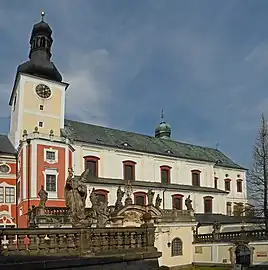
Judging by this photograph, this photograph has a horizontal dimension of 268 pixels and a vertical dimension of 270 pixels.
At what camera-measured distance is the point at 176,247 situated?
111 feet

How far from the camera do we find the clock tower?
35531 millimetres

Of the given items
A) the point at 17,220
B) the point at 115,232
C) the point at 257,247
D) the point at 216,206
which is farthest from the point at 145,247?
the point at 216,206

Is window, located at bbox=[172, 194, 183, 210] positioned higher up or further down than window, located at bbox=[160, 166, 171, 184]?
further down

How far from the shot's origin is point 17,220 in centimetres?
3422

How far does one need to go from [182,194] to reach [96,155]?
11064 millimetres

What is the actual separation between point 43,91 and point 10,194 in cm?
940

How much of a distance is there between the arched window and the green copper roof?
12.2 m

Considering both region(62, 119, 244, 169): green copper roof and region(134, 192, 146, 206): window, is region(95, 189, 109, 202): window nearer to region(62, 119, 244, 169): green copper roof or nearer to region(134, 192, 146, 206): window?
region(134, 192, 146, 206): window

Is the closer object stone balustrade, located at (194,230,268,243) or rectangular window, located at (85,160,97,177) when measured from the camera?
stone balustrade, located at (194,230,268,243)

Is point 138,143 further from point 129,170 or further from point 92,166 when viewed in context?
point 92,166

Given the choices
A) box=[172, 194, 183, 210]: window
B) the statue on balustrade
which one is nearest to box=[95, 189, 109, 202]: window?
the statue on balustrade

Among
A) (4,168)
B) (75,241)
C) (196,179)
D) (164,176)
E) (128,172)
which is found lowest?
(75,241)

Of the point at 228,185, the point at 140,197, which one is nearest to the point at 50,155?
the point at 140,197

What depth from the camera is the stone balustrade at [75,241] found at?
9672mm
